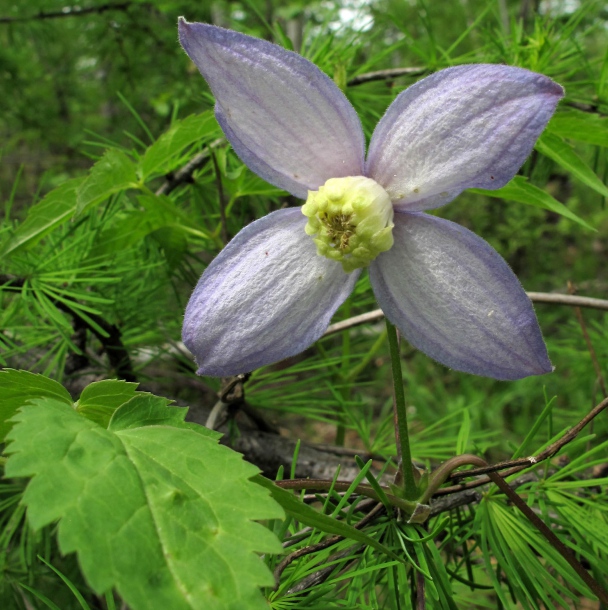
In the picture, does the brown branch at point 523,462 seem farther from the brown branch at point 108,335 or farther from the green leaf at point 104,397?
the brown branch at point 108,335

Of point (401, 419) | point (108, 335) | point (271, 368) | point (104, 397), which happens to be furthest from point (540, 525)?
point (271, 368)

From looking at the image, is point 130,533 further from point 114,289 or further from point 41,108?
point 41,108

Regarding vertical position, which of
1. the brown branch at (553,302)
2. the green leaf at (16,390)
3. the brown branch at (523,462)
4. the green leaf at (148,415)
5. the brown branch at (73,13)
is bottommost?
the brown branch at (553,302)

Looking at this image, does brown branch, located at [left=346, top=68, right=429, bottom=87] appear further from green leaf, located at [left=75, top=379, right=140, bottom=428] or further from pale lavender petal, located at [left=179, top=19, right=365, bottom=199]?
green leaf, located at [left=75, top=379, right=140, bottom=428]

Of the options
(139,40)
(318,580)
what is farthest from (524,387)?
(318,580)

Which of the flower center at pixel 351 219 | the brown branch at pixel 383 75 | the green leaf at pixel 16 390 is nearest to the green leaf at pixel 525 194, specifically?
the flower center at pixel 351 219
